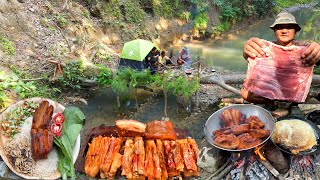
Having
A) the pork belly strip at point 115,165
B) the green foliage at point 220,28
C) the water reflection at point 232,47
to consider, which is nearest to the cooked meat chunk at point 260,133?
the pork belly strip at point 115,165

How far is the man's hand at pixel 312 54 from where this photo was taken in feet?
15.8

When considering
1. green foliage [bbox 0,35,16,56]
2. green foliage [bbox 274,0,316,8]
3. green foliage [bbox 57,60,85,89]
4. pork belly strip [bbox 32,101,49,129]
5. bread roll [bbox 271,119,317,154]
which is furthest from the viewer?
green foliage [bbox 274,0,316,8]

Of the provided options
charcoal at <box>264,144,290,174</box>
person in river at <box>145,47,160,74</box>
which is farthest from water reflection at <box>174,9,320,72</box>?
charcoal at <box>264,144,290,174</box>

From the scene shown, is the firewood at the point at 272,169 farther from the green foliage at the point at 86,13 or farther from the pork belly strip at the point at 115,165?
the green foliage at the point at 86,13

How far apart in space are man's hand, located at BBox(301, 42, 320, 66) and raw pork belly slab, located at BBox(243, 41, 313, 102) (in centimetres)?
13

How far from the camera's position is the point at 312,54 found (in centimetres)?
484

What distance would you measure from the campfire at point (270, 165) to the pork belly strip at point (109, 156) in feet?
7.56

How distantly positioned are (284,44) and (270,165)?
6.81 feet

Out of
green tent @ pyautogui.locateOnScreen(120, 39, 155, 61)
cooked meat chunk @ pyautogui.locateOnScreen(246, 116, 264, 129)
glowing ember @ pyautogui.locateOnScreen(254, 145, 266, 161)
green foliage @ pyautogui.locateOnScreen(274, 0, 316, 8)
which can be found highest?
green foliage @ pyautogui.locateOnScreen(274, 0, 316, 8)

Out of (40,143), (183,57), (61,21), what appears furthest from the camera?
(61,21)

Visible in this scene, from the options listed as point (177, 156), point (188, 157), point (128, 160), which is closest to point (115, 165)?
point (128, 160)

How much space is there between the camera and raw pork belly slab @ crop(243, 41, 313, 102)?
5.05m

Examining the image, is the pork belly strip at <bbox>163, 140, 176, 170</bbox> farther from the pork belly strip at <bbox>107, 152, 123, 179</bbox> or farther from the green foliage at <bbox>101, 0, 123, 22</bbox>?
the green foliage at <bbox>101, 0, 123, 22</bbox>

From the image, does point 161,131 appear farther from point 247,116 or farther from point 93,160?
point 247,116
